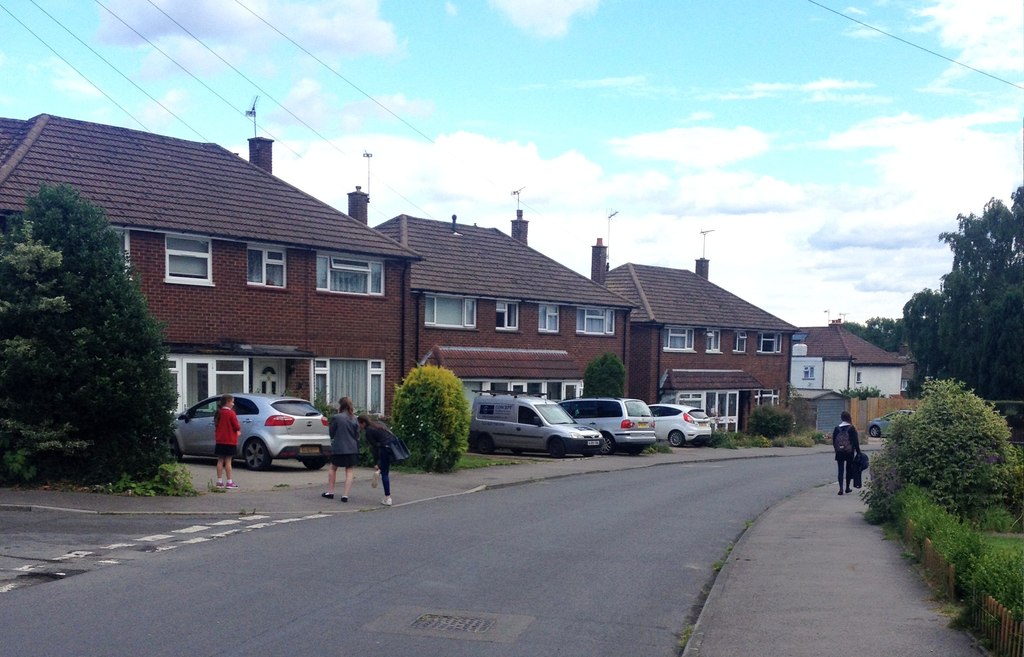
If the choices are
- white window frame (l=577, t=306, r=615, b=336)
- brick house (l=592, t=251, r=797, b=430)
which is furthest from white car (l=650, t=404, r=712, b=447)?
brick house (l=592, t=251, r=797, b=430)

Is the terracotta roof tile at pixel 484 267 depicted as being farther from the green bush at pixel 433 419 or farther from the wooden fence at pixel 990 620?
the wooden fence at pixel 990 620

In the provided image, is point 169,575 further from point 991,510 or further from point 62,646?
point 991,510

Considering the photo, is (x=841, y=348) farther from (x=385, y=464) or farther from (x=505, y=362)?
(x=385, y=464)

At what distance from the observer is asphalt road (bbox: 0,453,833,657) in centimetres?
754

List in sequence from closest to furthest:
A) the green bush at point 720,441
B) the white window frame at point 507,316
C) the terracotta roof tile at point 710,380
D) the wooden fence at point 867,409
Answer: the white window frame at point 507,316, the green bush at point 720,441, the terracotta roof tile at point 710,380, the wooden fence at point 867,409

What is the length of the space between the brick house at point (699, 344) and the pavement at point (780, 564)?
73.2ft

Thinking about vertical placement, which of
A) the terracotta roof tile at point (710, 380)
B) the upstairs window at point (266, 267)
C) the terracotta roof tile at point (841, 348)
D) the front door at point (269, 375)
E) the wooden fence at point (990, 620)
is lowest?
the wooden fence at point (990, 620)

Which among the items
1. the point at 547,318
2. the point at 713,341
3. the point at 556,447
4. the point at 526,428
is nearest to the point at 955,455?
the point at 556,447

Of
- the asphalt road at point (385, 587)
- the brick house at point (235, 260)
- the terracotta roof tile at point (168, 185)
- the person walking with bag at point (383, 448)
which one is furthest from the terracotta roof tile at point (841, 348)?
the person walking with bag at point (383, 448)

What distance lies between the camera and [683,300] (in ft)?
159

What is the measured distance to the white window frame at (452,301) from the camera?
109ft

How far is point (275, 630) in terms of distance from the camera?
303 inches

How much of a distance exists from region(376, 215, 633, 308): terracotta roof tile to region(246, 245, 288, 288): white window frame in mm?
6565

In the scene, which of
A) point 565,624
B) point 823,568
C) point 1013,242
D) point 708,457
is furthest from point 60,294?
point 1013,242
